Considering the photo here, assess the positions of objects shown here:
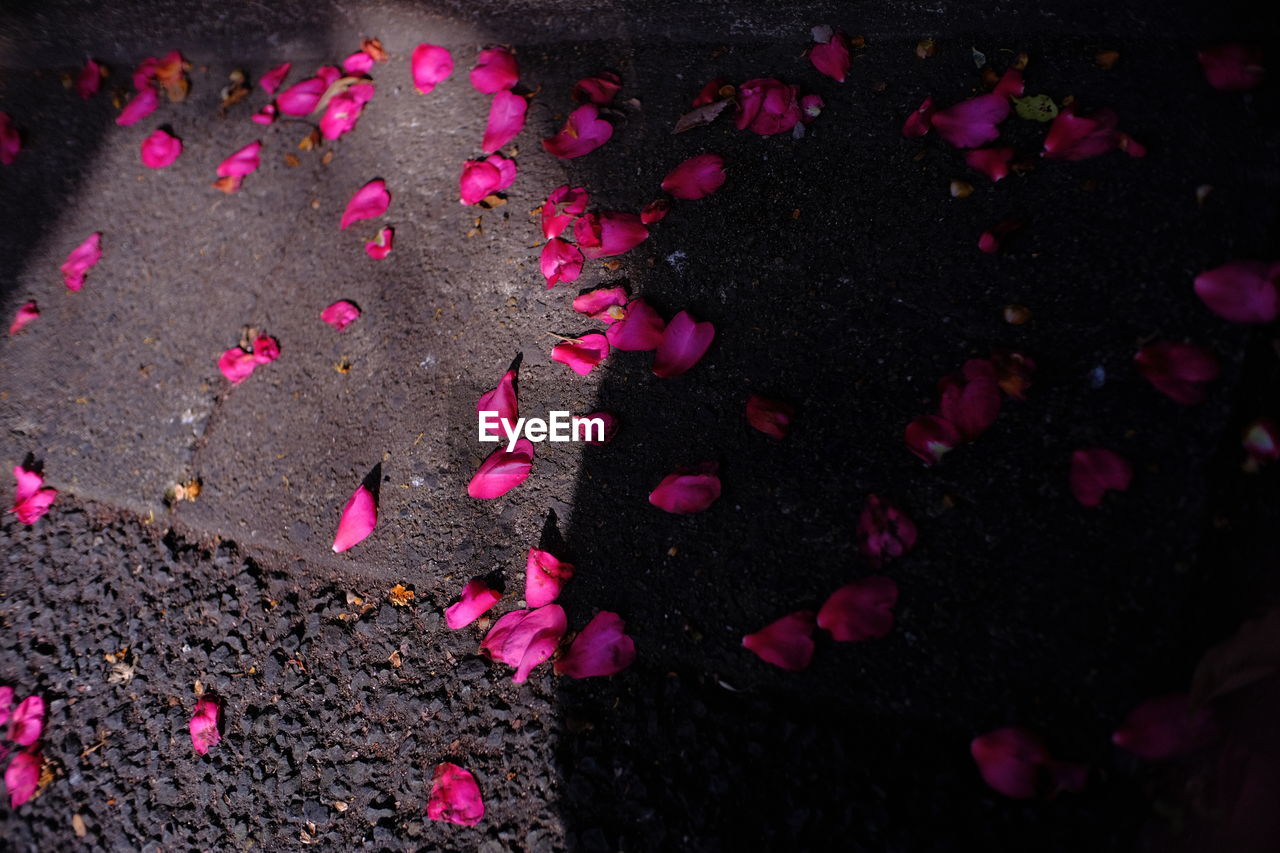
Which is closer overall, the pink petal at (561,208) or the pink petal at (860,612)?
the pink petal at (860,612)

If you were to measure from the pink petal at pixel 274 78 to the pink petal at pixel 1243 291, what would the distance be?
9.56 ft

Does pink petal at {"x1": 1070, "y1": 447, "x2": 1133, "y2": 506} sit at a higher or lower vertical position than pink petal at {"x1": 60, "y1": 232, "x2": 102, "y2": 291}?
higher

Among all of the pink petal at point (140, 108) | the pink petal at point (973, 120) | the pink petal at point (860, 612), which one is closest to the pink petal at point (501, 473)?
the pink petal at point (860, 612)

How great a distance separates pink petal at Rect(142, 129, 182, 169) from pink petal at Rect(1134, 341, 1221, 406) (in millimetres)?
3132

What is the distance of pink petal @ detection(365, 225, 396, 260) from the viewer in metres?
2.19

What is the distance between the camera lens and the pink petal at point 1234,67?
1.62 m

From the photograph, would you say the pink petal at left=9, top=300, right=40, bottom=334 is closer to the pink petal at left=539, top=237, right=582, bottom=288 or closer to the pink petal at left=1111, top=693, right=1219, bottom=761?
the pink petal at left=539, top=237, right=582, bottom=288

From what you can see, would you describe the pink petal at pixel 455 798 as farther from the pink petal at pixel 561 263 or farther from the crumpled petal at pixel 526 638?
the pink petal at pixel 561 263

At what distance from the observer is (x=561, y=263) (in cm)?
195

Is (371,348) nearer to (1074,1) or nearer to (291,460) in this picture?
(291,460)

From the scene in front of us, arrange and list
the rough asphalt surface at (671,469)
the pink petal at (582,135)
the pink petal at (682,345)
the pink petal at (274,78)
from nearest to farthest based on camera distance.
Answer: the rough asphalt surface at (671,469) < the pink petal at (682,345) < the pink petal at (582,135) < the pink petal at (274,78)

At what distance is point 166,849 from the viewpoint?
5.41ft

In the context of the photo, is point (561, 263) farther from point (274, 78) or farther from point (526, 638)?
point (274, 78)

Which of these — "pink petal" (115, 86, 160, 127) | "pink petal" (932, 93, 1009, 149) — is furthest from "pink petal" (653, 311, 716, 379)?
"pink petal" (115, 86, 160, 127)
